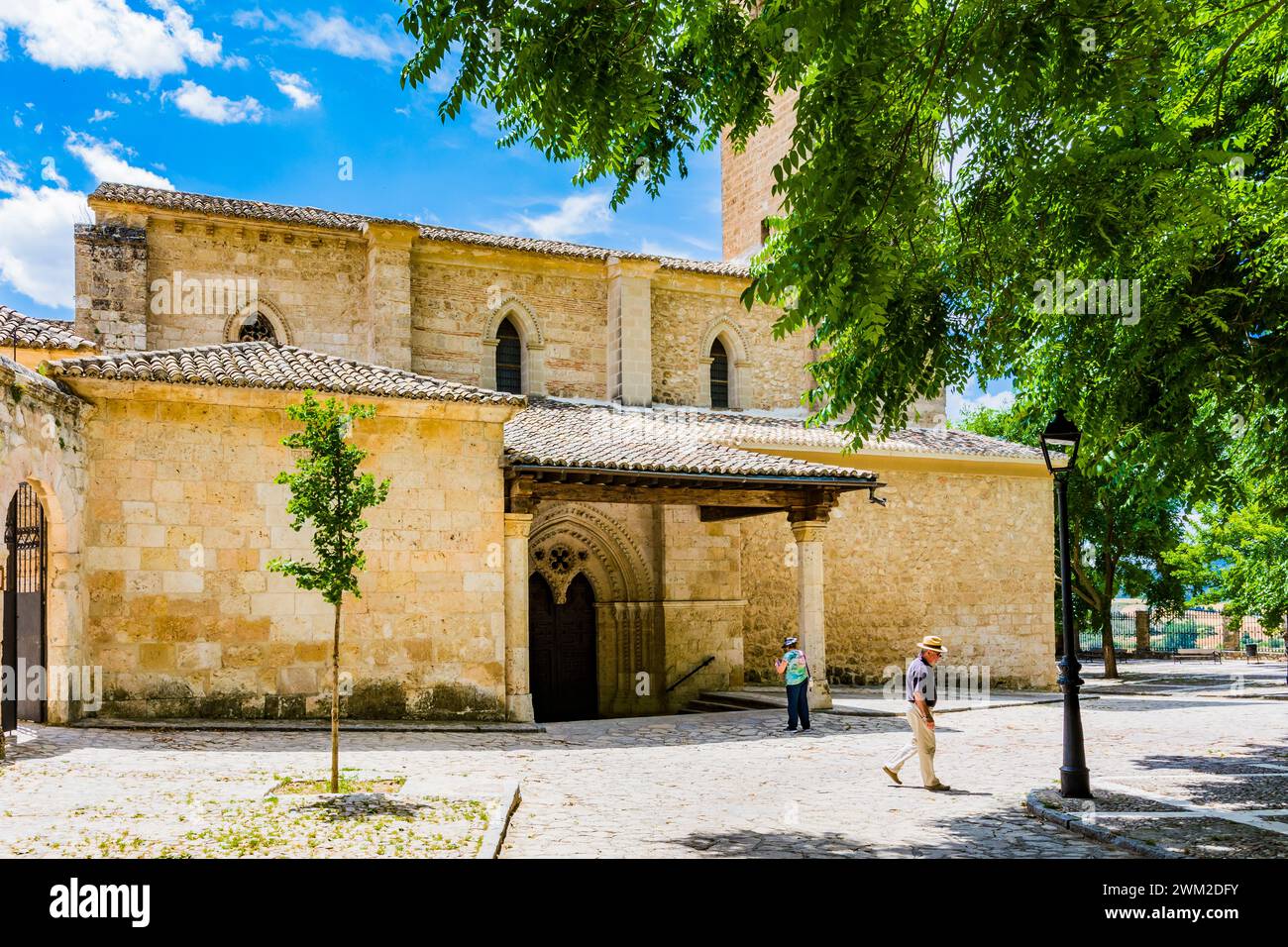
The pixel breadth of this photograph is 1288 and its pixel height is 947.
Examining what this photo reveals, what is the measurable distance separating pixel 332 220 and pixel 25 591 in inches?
386

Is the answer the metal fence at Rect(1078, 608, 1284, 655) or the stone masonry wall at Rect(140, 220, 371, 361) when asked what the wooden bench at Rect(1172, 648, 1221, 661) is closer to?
the metal fence at Rect(1078, 608, 1284, 655)

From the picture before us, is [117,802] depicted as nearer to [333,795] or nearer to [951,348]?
[333,795]

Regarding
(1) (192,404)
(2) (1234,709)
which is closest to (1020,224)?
(1) (192,404)

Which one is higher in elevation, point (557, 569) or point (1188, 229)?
point (1188, 229)

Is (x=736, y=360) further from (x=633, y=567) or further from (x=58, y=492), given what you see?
(x=58, y=492)

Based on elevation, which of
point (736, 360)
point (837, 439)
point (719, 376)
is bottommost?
point (837, 439)

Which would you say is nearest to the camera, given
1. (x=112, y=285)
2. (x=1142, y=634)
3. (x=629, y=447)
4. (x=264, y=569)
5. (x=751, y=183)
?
(x=264, y=569)

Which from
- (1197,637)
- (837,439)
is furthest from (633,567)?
(1197,637)

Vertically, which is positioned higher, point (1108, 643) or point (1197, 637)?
point (1108, 643)

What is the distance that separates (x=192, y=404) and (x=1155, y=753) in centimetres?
1200

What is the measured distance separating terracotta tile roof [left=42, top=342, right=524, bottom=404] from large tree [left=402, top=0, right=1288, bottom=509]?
6.25 m

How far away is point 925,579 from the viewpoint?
21.0m

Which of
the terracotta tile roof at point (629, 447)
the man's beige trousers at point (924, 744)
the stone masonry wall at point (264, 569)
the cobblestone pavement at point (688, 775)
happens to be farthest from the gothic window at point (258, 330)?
the man's beige trousers at point (924, 744)

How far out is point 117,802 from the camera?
24.8 ft
